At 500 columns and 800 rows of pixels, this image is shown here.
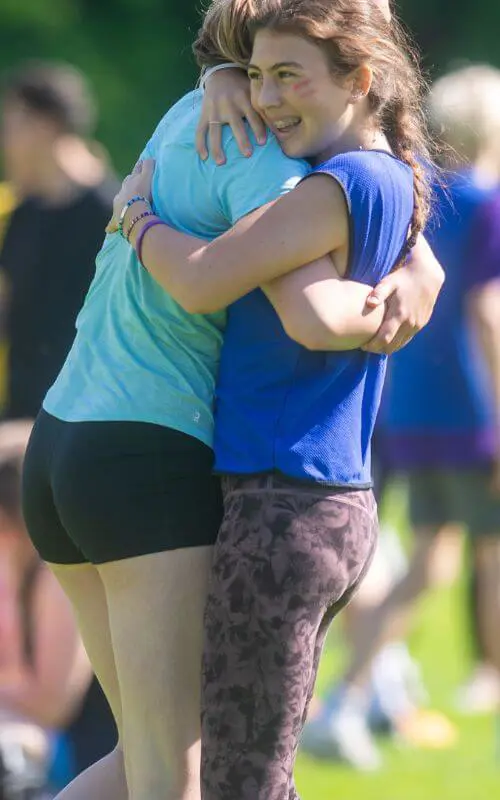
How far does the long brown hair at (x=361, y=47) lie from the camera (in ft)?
8.77

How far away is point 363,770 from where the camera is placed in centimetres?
560

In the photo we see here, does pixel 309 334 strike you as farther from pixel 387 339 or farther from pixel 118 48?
pixel 118 48

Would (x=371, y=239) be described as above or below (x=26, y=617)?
above

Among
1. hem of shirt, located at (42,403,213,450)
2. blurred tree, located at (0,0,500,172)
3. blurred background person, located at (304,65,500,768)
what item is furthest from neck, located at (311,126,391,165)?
blurred tree, located at (0,0,500,172)

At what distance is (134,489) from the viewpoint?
271 centimetres

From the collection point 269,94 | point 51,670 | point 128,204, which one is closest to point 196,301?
point 128,204

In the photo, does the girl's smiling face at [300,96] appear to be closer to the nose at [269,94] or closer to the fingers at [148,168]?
the nose at [269,94]

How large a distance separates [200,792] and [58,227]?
3.75 m

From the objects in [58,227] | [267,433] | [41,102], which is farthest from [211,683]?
[41,102]

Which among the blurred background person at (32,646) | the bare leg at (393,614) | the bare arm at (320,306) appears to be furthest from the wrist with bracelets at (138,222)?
the bare leg at (393,614)

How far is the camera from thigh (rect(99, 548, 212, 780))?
2.70 m

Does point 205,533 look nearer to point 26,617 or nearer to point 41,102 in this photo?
point 26,617

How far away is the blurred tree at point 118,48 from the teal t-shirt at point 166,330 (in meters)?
21.0

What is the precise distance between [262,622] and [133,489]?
0.32 metres
